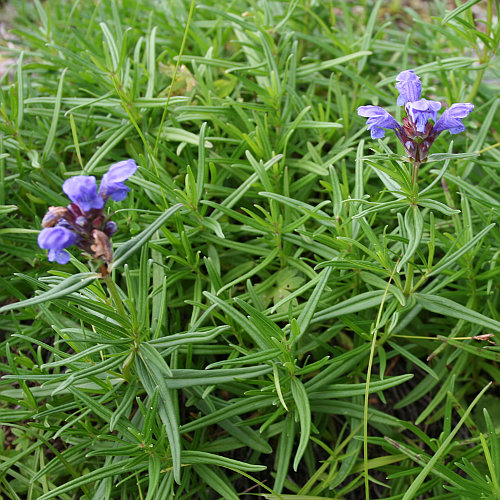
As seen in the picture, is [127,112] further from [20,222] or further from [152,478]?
[152,478]

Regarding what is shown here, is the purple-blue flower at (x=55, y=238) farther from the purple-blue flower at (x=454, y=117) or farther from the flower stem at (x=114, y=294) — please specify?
the purple-blue flower at (x=454, y=117)

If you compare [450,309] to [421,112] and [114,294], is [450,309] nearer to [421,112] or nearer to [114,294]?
[421,112]

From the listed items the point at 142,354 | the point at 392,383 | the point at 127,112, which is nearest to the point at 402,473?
the point at 392,383

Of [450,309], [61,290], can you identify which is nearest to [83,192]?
[61,290]

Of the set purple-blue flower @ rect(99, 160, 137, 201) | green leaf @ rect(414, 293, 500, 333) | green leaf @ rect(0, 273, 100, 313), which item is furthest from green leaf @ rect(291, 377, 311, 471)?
purple-blue flower @ rect(99, 160, 137, 201)

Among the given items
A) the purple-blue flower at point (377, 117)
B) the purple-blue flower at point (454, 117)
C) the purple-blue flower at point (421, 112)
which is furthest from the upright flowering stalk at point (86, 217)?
the purple-blue flower at point (454, 117)

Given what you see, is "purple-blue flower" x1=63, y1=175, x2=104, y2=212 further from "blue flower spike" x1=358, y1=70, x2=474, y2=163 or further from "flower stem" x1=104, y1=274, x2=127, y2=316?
"blue flower spike" x1=358, y1=70, x2=474, y2=163
